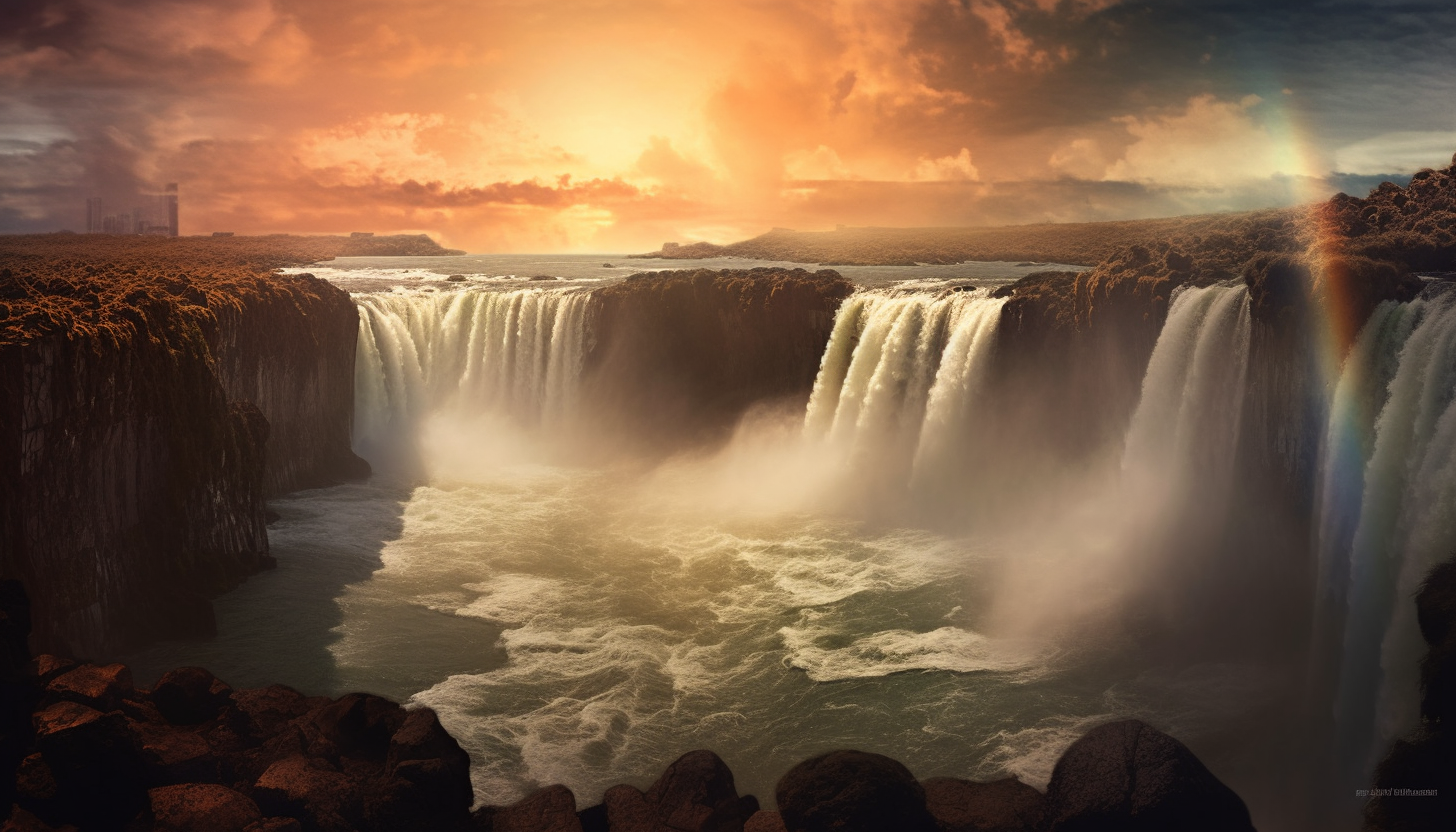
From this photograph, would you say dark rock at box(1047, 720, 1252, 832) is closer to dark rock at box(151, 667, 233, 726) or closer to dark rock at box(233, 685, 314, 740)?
dark rock at box(233, 685, 314, 740)

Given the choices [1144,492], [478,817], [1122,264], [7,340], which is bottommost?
[478,817]

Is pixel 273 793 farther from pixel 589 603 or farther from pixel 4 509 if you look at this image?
pixel 589 603

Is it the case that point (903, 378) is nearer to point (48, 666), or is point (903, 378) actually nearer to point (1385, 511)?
point (1385, 511)

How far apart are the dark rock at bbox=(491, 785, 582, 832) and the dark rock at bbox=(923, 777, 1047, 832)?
204 inches

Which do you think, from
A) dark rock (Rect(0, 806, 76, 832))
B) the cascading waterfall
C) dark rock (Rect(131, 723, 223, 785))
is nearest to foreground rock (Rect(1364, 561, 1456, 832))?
the cascading waterfall

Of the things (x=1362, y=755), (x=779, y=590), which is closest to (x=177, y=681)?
(x=779, y=590)

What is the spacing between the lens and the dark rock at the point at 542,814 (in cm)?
1498

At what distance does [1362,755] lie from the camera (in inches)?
633

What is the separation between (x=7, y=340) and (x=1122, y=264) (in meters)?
27.1

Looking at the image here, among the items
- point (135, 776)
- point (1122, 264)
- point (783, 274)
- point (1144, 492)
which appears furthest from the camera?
point (783, 274)

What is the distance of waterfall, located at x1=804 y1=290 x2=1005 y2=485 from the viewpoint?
110 ft

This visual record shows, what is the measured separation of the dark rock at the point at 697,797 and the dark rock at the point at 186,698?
728cm

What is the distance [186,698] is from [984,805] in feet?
40.8

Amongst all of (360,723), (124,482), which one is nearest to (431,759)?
(360,723)
